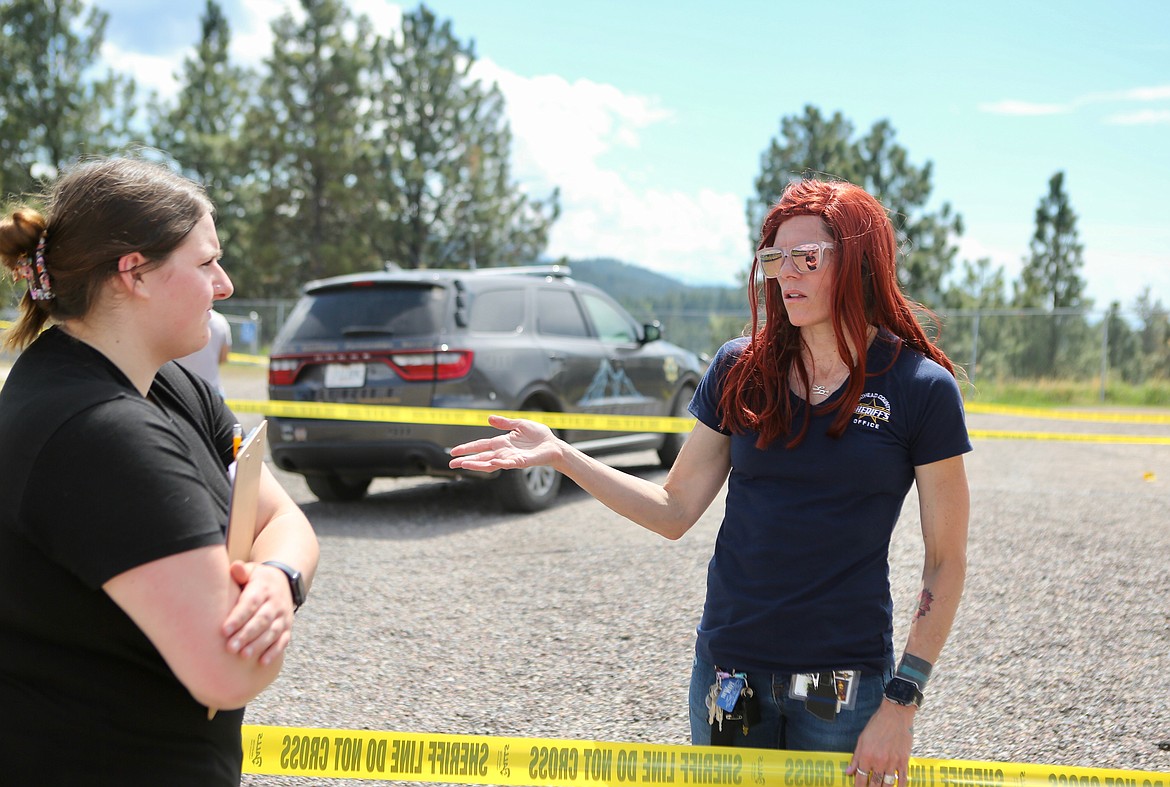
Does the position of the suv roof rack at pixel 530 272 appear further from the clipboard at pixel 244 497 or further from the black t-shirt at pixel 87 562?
the black t-shirt at pixel 87 562

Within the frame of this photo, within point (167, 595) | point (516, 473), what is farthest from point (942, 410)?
point (516, 473)

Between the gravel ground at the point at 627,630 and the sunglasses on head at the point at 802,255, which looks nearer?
the sunglasses on head at the point at 802,255

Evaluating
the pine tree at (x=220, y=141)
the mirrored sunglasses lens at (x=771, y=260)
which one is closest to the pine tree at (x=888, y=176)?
the pine tree at (x=220, y=141)

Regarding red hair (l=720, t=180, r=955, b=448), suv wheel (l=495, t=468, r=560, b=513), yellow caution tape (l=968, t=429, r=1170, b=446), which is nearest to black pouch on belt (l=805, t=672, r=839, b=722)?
red hair (l=720, t=180, r=955, b=448)

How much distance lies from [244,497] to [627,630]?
3693 mm

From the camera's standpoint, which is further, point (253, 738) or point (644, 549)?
point (644, 549)

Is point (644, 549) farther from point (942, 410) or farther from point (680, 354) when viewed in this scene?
point (942, 410)

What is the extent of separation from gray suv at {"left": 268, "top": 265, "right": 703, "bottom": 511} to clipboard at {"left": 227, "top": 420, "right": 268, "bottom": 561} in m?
5.57

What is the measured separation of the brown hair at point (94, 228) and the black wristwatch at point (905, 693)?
5.47ft

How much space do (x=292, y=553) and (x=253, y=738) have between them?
3.50 feet

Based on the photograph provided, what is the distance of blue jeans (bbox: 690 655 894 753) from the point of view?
7.04ft

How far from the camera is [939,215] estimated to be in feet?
124

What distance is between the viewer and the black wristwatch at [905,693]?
2080 mm

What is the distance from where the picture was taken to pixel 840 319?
2.23m
